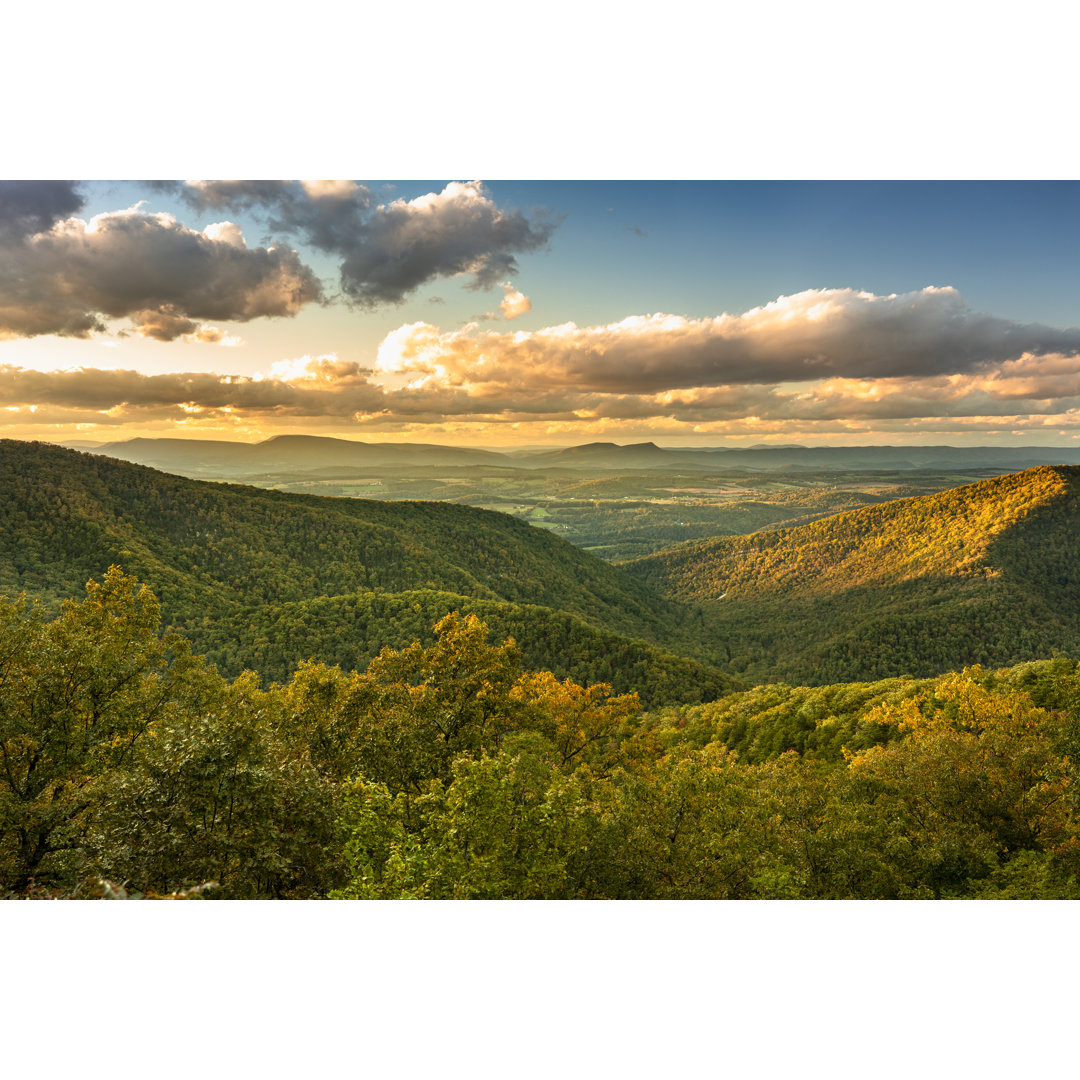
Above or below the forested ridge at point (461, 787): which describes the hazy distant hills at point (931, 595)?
below

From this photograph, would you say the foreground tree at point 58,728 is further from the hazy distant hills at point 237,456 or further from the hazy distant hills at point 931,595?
the hazy distant hills at point 931,595

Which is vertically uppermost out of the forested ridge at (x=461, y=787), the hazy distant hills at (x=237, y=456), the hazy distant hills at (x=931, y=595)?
the hazy distant hills at (x=237, y=456)

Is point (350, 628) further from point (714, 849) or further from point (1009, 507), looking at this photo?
point (1009, 507)

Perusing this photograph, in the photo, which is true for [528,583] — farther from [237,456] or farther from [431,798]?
[431,798]

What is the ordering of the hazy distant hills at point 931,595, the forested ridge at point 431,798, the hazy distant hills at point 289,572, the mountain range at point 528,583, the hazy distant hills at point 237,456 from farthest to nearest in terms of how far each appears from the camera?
1. the hazy distant hills at point 237,456
2. the hazy distant hills at point 931,595
3. the mountain range at point 528,583
4. the hazy distant hills at point 289,572
5. the forested ridge at point 431,798

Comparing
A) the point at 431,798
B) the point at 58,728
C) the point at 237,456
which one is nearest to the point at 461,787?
the point at 431,798

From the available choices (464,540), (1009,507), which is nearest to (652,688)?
(464,540)

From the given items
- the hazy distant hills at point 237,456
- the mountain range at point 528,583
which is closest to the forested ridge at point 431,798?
the mountain range at point 528,583
